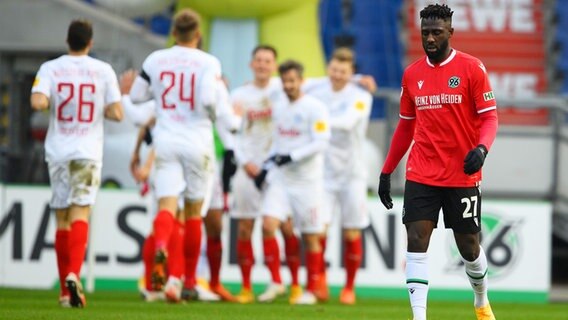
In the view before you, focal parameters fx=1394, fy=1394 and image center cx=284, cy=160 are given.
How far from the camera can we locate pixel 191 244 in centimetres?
1239

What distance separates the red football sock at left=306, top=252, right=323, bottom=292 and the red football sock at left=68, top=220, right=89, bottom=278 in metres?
3.35

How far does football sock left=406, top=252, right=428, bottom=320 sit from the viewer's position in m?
9.49

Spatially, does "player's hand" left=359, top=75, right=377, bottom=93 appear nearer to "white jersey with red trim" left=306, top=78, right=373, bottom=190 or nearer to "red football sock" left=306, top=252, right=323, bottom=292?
"white jersey with red trim" left=306, top=78, right=373, bottom=190

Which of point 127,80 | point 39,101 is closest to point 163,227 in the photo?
point 39,101

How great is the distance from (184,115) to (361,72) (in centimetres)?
1012

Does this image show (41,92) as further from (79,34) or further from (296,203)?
(296,203)

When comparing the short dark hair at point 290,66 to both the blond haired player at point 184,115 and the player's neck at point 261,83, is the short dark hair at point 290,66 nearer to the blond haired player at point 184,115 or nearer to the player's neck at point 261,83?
the player's neck at point 261,83

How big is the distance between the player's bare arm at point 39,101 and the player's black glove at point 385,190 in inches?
120

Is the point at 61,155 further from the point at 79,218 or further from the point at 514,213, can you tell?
the point at 514,213

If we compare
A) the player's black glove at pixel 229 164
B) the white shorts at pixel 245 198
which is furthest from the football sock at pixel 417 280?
the white shorts at pixel 245 198

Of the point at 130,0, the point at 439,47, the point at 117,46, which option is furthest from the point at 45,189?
the point at 439,47

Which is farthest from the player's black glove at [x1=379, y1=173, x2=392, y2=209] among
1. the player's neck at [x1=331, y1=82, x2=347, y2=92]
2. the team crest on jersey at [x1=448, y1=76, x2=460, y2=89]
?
the player's neck at [x1=331, y1=82, x2=347, y2=92]

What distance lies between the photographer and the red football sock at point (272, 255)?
47.1 ft

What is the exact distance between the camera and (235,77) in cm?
1841
